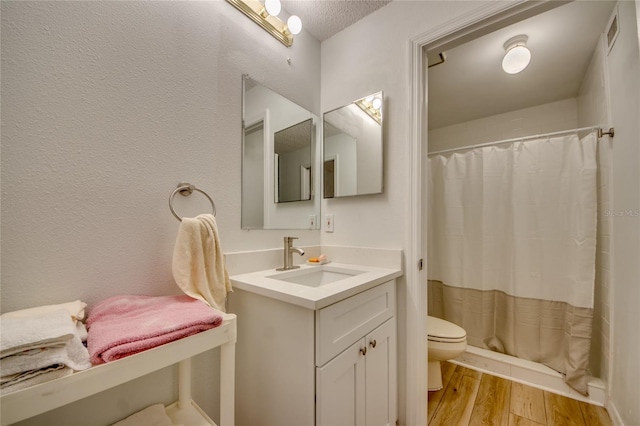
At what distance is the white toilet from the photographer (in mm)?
1527

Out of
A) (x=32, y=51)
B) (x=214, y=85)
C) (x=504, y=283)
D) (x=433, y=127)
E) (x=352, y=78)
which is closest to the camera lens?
(x=32, y=51)

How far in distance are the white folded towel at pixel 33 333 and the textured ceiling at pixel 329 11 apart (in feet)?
5.36

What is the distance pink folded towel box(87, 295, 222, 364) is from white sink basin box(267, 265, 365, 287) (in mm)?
502

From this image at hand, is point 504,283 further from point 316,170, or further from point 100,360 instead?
point 100,360

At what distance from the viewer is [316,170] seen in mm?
1595

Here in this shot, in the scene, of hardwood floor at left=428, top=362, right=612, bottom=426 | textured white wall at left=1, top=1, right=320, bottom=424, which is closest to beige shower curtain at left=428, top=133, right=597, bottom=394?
hardwood floor at left=428, top=362, right=612, bottom=426

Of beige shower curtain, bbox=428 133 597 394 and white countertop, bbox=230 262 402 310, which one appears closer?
white countertop, bbox=230 262 402 310

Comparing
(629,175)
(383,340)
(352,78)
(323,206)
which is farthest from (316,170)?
(629,175)

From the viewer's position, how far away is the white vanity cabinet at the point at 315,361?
803mm

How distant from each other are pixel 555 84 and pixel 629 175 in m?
1.26

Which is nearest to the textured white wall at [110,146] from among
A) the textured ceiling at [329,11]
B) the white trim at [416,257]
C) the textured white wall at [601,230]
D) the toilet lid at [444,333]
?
the textured ceiling at [329,11]

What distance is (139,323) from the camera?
25.4 inches

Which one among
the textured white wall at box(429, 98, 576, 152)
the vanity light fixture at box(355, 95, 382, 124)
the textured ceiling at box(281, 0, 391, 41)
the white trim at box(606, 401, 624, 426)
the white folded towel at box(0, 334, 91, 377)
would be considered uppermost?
the textured ceiling at box(281, 0, 391, 41)

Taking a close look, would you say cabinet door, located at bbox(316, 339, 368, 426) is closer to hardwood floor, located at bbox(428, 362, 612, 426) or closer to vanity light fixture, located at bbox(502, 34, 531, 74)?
hardwood floor, located at bbox(428, 362, 612, 426)
